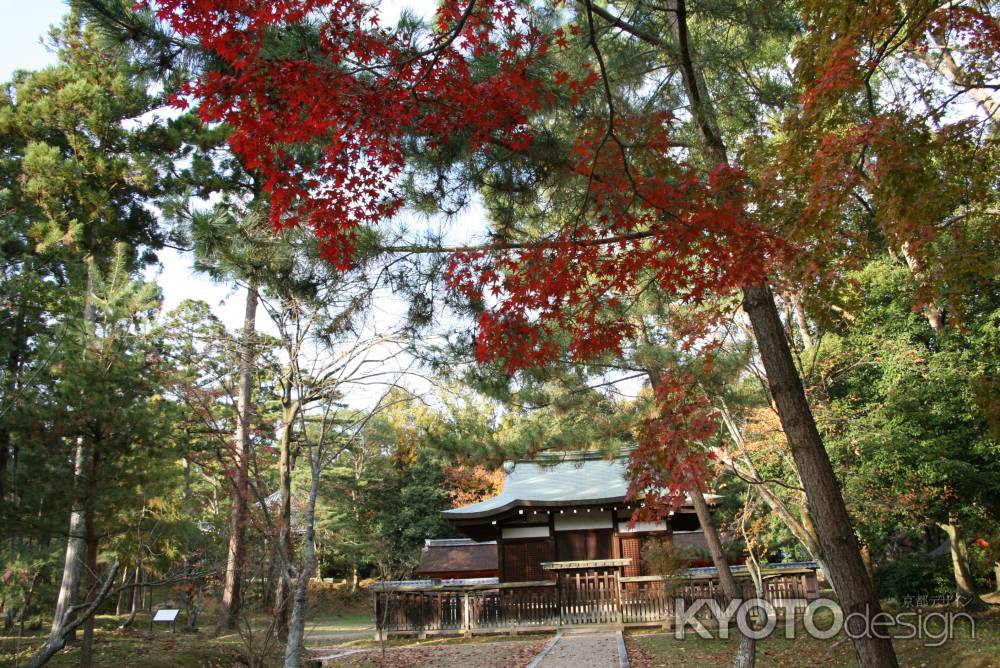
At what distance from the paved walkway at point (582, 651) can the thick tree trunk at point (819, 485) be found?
513 centimetres

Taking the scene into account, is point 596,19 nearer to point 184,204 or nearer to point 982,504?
point 184,204

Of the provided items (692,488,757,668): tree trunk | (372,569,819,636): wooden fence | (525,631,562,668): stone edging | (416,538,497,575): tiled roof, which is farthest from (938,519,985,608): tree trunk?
(416,538,497,575): tiled roof

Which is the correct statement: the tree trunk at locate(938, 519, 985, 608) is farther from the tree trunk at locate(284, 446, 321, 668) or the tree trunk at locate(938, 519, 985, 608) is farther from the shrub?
the tree trunk at locate(284, 446, 321, 668)

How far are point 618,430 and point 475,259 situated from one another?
4.65 m

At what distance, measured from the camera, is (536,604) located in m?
13.2

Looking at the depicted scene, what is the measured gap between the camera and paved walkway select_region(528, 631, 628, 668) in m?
8.60

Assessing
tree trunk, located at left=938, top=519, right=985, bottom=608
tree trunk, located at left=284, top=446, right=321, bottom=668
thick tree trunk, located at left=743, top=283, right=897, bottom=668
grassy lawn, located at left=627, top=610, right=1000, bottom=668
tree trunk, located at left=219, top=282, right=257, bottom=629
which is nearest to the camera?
thick tree trunk, located at left=743, top=283, right=897, bottom=668

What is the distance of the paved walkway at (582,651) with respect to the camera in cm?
860

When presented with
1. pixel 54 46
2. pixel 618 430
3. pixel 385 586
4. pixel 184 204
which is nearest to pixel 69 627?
pixel 184 204

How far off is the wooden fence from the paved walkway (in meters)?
0.68

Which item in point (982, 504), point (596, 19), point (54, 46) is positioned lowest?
point (982, 504)

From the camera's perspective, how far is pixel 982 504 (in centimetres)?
1048

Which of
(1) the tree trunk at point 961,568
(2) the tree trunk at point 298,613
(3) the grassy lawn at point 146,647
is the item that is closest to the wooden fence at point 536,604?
(3) the grassy lawn at point 146,647

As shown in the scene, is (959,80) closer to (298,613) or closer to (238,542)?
(298,613)
